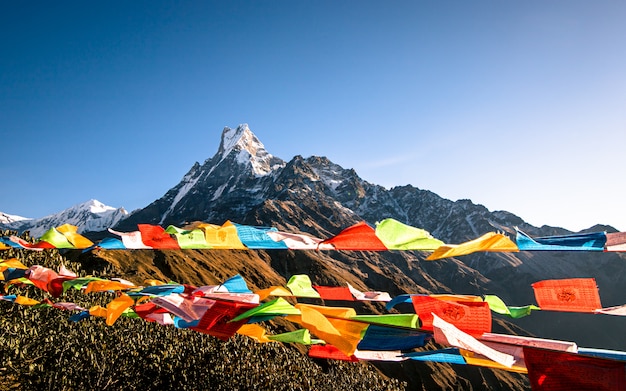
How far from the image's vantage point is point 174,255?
6056 centimetres

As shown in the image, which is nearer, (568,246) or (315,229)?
(568,246)

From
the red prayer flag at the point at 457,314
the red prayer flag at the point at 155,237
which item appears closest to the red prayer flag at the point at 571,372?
the red prayer flag at the point at 457,314

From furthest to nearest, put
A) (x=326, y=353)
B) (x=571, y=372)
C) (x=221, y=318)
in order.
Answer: (x=326, y=353), (x=221, y=318), (x=571, y=372)

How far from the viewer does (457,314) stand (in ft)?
14.6

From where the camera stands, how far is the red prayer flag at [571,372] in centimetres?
295

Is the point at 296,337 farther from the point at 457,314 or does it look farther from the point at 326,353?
the point at 457,314

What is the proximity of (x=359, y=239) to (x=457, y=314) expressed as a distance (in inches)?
62.6

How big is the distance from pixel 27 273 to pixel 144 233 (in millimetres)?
4544

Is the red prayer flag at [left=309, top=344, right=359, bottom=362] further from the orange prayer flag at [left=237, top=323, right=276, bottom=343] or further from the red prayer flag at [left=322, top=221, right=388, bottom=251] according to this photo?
the red prayer flag at [left=322, top=221, right=388, bottom=251]

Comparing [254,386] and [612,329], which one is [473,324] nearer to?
[254,386]

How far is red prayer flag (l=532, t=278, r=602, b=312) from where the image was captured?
5.75 metres

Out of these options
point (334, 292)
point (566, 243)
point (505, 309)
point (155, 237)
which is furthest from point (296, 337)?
point (505, 309)

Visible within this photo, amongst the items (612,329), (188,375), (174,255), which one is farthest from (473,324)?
(612,329)

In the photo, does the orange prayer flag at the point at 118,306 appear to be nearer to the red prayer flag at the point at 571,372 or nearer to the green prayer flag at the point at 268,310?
the green prayer flag at the point at 268,310
